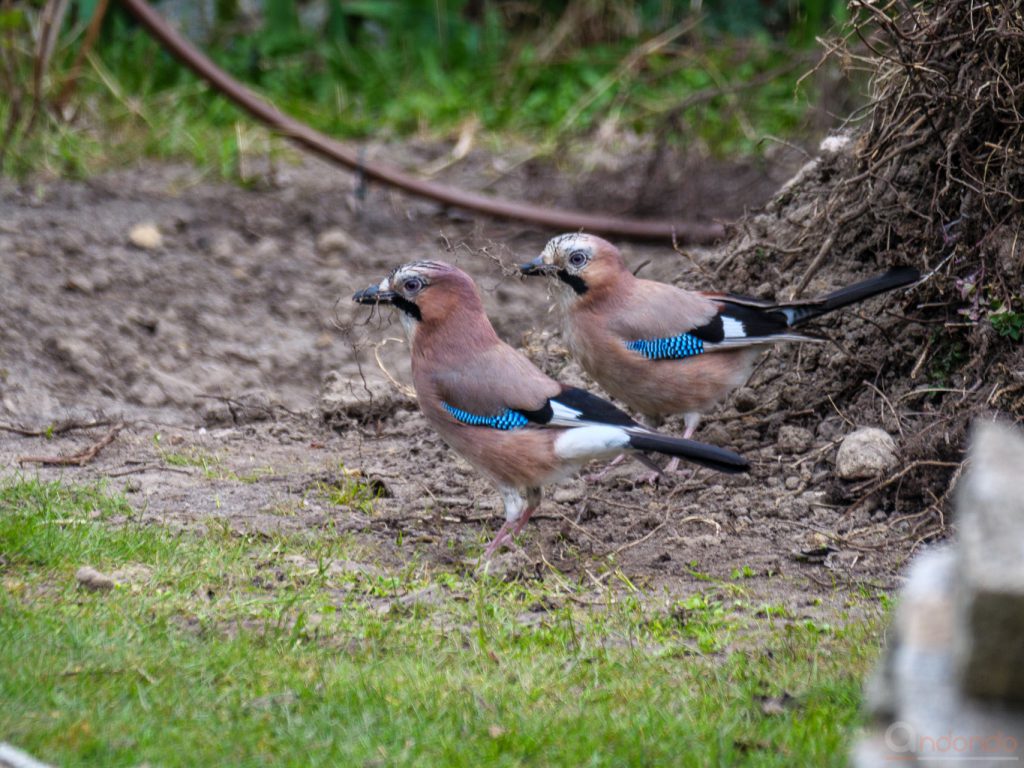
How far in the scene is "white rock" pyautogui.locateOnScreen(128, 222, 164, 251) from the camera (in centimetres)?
810

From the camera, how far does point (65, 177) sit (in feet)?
29.6

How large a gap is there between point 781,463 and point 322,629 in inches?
88.6

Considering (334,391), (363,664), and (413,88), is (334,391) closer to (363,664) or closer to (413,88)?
(363,664)

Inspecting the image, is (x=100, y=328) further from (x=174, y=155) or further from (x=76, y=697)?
(x=76, y=697)

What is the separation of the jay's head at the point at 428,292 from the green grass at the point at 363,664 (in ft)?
2.95

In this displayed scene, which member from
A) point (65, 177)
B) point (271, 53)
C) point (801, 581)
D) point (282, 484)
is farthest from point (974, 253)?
point (271, 53)

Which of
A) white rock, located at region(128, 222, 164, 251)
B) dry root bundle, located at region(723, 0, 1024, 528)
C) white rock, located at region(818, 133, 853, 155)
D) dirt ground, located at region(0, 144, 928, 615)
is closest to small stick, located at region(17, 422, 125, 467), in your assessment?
dirt ground, located at region(0, 144, 928, 615)

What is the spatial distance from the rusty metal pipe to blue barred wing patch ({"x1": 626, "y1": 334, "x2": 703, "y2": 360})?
2.58m

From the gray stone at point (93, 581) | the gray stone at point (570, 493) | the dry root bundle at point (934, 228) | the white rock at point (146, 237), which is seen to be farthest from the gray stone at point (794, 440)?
the white rock at point (146, 237)

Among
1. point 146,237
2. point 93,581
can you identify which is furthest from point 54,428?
point 146,237

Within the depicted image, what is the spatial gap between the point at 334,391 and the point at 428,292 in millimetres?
1437

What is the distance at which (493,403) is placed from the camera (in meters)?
4.91

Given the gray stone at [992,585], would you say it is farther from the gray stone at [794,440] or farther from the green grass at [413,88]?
the green grass at [413,88]

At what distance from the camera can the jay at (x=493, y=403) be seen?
4.84 metres
